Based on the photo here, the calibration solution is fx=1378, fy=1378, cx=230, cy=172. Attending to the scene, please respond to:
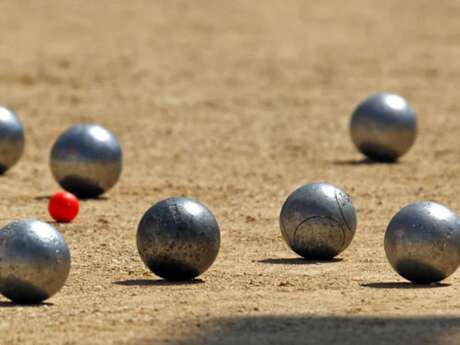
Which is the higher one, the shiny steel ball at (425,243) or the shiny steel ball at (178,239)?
the shiny steel ball at (425,243)

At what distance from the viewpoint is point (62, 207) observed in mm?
17688

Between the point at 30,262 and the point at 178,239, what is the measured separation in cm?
175

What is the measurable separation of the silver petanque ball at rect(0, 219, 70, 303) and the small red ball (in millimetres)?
5261

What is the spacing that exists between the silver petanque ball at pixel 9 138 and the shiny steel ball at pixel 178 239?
8.07m

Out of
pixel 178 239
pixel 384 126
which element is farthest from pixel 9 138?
pixel 178 239

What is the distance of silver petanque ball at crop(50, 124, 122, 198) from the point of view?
778 inches

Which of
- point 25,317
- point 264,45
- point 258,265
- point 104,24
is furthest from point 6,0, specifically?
point 25,317

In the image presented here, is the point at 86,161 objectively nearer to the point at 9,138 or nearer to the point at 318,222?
the point at 9,138

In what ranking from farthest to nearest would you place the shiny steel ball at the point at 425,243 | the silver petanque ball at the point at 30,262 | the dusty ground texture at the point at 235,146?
the shiny steel ball at the point at 425,243 < the silver petanque ball at the point at 30,262 < the dusty ground texture at the point at 235,146

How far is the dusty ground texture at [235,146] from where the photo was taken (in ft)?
38.4

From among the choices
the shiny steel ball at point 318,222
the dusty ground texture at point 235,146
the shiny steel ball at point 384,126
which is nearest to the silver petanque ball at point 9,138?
the dusty ground texture at point 235,146

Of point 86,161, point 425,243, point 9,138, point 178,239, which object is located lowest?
point 178,239

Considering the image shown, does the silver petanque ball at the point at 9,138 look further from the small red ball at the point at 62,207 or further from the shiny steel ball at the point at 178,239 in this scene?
the shiny steel ball at the point at 178,239

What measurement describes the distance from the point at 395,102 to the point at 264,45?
15342 mm
